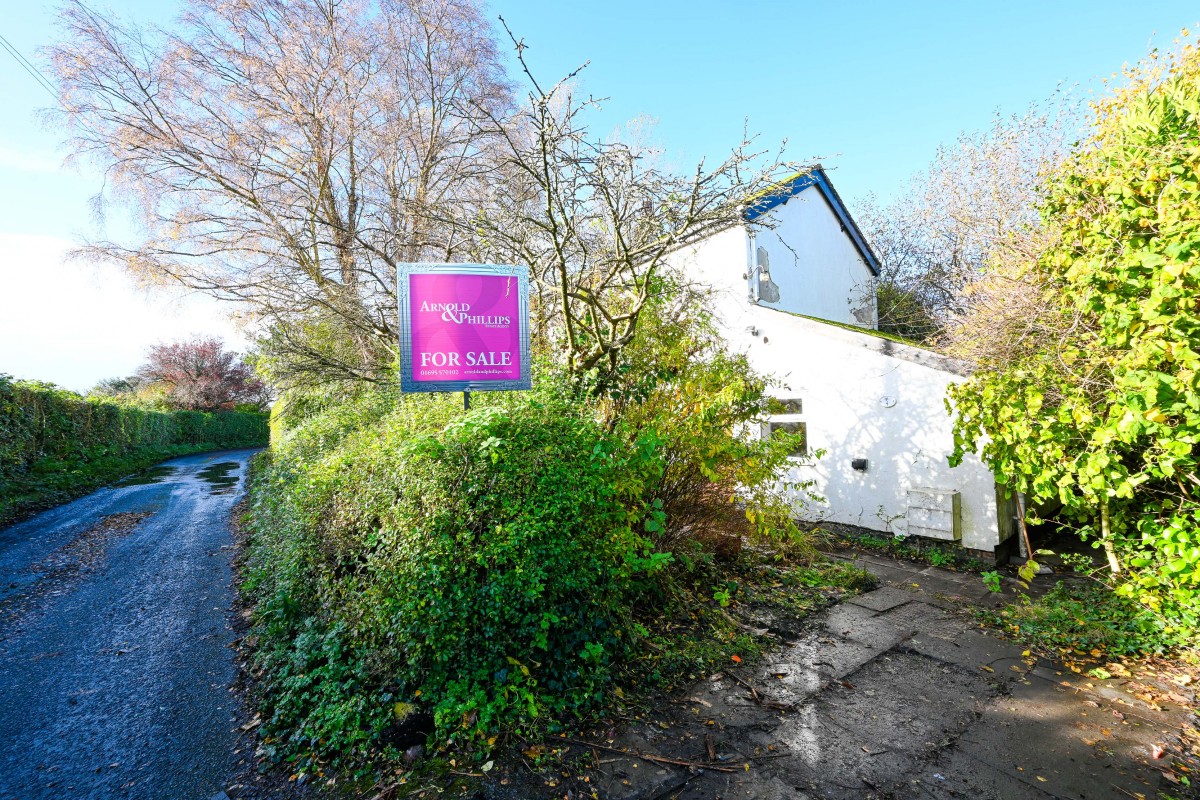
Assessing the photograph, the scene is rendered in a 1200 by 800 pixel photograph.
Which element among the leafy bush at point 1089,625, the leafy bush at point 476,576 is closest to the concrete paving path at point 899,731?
the leafy bush at point 1089,625

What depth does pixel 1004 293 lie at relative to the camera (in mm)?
6051

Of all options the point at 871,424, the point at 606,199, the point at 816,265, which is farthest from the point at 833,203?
the point at 606,199

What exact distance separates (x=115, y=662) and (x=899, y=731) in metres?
5.91

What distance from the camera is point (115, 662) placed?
4.26 meters

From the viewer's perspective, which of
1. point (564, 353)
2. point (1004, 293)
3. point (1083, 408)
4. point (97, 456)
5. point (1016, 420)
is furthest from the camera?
point (97, 456)

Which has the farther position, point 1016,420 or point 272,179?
point 272,179

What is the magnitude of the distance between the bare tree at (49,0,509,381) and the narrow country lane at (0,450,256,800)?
345 centimetres

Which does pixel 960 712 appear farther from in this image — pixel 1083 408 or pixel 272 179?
pixel 272 179

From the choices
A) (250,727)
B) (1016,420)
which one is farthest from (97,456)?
(1016,420)

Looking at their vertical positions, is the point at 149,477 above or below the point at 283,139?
below

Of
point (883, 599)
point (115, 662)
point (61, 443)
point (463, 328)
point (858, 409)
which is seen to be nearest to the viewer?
point (115, 662)

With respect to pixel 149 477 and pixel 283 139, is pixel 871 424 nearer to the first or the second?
pixel 283 139

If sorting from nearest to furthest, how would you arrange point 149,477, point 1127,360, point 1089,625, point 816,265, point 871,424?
point 1127,360 < point 1089,625 < point 871,424 < point 816,265 < point 149,477

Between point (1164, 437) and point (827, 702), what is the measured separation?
281 cm
